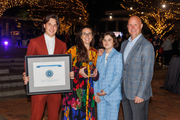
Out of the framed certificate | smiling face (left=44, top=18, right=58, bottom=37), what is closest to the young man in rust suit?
smiling face (left=44, top=18, right=58, bottom=37)

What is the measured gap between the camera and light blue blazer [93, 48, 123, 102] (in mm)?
3061

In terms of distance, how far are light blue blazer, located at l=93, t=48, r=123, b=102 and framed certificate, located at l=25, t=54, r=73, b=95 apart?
1.74 ft

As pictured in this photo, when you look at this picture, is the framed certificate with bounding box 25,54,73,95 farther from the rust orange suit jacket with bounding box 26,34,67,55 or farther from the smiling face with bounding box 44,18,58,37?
the smiling face with bounding box 44,18,58,37

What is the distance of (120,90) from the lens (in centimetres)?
324

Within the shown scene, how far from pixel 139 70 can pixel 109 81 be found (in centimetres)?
51

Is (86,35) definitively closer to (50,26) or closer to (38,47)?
(50,26)

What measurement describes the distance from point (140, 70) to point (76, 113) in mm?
1300

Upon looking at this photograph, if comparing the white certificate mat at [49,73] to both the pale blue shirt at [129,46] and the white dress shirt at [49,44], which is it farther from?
the pale blue shirt at [129,46]

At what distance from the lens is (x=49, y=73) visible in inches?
115

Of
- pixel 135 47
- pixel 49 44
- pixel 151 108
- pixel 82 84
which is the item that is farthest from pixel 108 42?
pixel 151 108

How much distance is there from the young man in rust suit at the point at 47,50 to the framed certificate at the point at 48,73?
0.77 feet

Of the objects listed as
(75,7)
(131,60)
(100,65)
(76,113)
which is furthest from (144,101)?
(75,7)

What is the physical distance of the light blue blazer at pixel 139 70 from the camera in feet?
9.21

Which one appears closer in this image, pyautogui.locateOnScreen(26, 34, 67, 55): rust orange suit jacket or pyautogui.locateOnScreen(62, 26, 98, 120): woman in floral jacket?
pyautogui.locateOnScreen(26, 34, 67, 55): rust orange suit jacket
